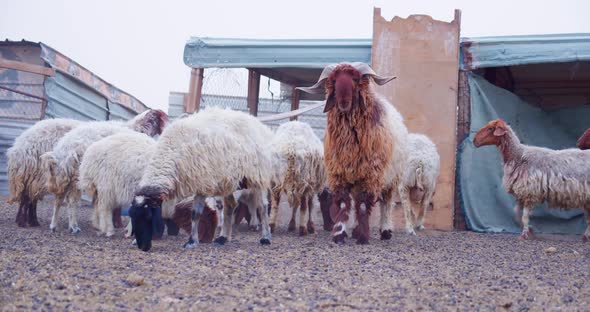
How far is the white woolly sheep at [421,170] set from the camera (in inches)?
377

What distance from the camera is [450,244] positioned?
25.8 feet

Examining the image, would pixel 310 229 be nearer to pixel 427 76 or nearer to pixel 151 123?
pixel 151 123

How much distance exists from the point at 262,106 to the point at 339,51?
13.6 ft

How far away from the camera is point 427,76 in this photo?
10.8m

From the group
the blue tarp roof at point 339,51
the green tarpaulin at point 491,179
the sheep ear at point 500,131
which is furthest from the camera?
the green tarpaulin at point 491,179

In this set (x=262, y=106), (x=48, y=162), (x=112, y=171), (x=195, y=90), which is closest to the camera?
(x=112, y=171)

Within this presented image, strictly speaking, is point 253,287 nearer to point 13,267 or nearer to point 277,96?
point 13,267

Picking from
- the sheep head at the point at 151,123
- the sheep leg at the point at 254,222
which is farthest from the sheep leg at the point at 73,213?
the sheep leg at the point at 254,222

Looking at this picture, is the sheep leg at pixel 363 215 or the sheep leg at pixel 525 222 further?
the sheep leg at pixel 525 222

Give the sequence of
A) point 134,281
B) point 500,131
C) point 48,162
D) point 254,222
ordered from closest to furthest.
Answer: point 134,281 < point 48,162 < point 254,222 < point 500,131

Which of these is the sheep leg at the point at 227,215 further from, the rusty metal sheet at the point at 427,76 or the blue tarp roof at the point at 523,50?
the blue tarp roof at the point at 523,50

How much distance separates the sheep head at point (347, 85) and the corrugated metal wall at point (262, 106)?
5.37m

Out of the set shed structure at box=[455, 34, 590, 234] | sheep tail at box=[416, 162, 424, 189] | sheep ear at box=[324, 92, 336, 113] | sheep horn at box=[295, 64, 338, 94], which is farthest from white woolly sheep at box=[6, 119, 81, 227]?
shed structure at box=[455, 34, 590, 234]

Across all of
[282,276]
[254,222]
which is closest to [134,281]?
[282,276]
